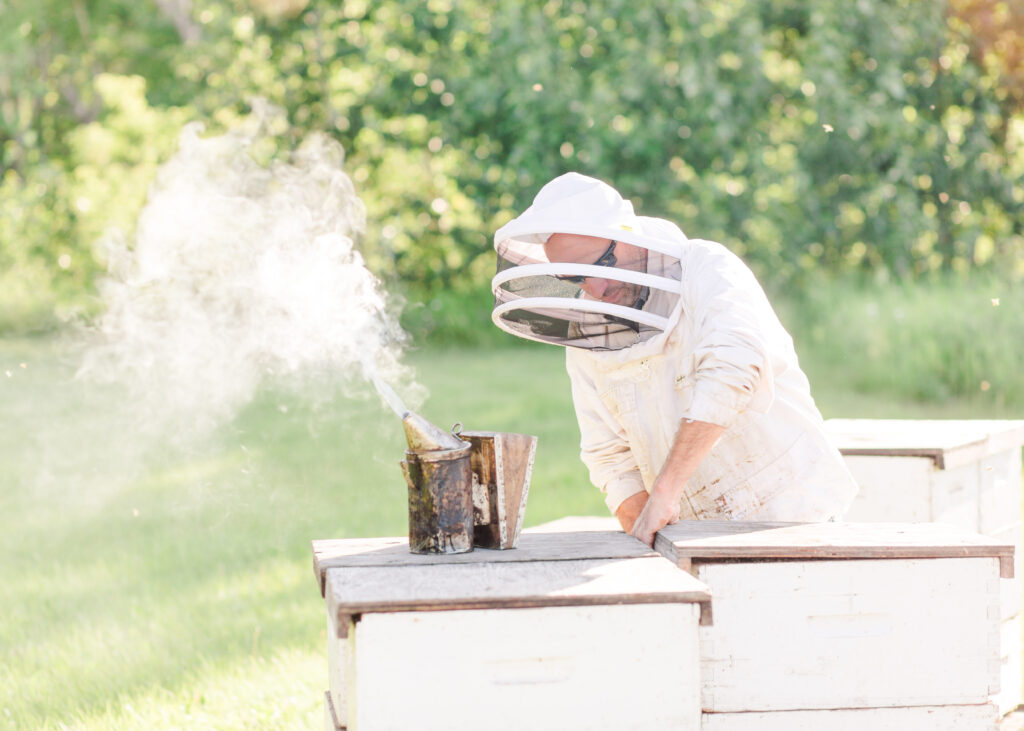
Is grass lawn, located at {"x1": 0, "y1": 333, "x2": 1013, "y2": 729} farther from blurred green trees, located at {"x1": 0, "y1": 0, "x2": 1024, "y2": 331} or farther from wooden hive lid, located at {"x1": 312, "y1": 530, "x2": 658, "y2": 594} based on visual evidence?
blurred green trees, located at {"x1": 0, "y1": 0, "x2": 1024, "y2": 331}

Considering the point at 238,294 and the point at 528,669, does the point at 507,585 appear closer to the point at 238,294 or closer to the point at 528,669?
the point at 528,669

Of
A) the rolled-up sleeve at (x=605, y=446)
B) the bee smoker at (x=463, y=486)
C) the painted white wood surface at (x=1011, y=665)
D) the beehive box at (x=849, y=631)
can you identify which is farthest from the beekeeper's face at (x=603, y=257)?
the painted white wood surface at (x=1011, y=665)

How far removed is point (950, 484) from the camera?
357cm

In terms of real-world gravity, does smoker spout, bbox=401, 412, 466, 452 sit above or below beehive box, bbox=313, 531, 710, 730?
above

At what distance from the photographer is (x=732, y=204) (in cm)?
1202

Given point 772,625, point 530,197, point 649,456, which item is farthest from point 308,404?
point 772,625

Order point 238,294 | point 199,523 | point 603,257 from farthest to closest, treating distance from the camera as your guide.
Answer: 1. point 199,523
2. point 238,294
3. point 603,257

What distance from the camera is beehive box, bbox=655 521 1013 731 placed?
2.36m

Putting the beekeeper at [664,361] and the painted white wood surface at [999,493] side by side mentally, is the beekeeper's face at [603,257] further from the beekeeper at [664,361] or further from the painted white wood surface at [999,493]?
the painted white wood surface at [999,493]

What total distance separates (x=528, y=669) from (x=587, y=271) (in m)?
0.98

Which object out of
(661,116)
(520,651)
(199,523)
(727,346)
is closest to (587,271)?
(727,346)

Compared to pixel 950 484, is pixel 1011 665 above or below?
below

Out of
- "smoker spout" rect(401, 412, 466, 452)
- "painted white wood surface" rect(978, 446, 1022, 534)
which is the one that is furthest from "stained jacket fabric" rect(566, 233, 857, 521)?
"painted white wood surface" rect(978, 446, 1022, 534)

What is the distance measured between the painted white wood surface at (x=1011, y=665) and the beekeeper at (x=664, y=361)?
76 cm
